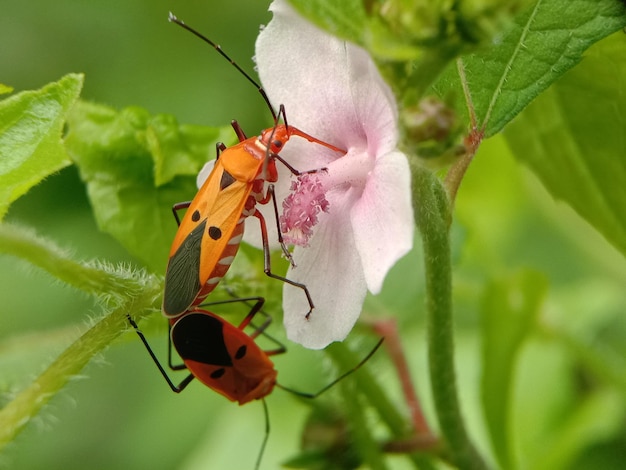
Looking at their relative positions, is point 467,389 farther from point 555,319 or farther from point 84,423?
point 84,423

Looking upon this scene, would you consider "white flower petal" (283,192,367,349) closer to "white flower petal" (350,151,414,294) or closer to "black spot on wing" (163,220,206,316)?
"white flower petal" (350,151,414,294)

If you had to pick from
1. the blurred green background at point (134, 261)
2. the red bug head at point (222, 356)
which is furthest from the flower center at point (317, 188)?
the blurred green background at point (134, 261)

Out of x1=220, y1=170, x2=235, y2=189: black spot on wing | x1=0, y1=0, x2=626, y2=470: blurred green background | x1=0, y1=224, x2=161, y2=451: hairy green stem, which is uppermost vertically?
x1=220, y1=170, x2=235, y2=189: black spot on wing

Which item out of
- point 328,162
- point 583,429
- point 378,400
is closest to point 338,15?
point 328,162

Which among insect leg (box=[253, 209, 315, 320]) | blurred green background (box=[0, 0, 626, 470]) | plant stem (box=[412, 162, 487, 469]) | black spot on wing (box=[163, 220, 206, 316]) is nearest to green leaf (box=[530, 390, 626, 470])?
blurred green background (box=[0, 0, 626, 470])

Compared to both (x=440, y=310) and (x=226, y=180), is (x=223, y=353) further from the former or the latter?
(x=440, y=310)

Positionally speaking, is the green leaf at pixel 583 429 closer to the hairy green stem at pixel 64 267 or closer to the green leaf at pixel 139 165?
the green leaf at pixel 139 165
